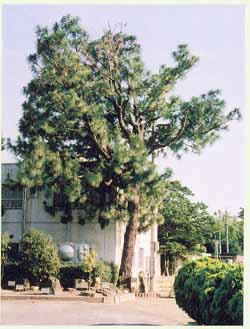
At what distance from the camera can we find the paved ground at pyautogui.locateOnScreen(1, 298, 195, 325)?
11.4 meters

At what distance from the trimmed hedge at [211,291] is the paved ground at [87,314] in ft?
2.72

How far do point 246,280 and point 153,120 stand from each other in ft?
42.1

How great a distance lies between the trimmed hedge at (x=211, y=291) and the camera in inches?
326

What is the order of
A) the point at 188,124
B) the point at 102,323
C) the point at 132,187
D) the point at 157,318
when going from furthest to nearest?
1. the point at 188,124
2. the point at 132,187
3. the point at 157,318
4. the point at 102,323

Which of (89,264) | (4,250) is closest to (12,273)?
(4,250)

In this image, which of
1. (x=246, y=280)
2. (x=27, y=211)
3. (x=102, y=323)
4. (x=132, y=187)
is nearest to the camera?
(x=246, y=280)

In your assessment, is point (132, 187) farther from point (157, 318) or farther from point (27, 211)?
point (157, 318)

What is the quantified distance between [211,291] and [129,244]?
11463 millimetres

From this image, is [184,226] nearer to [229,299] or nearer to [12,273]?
[12,273]

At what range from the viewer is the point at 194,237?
3294cm

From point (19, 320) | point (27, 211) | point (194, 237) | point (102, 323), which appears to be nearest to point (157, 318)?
point (102, 323)

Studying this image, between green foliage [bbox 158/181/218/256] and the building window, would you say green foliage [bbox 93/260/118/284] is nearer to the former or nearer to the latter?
the building window

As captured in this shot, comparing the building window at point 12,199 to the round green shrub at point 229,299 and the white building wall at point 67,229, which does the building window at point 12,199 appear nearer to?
the white building wall at point 67,229

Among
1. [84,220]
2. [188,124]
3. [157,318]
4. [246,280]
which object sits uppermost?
[188,124]
